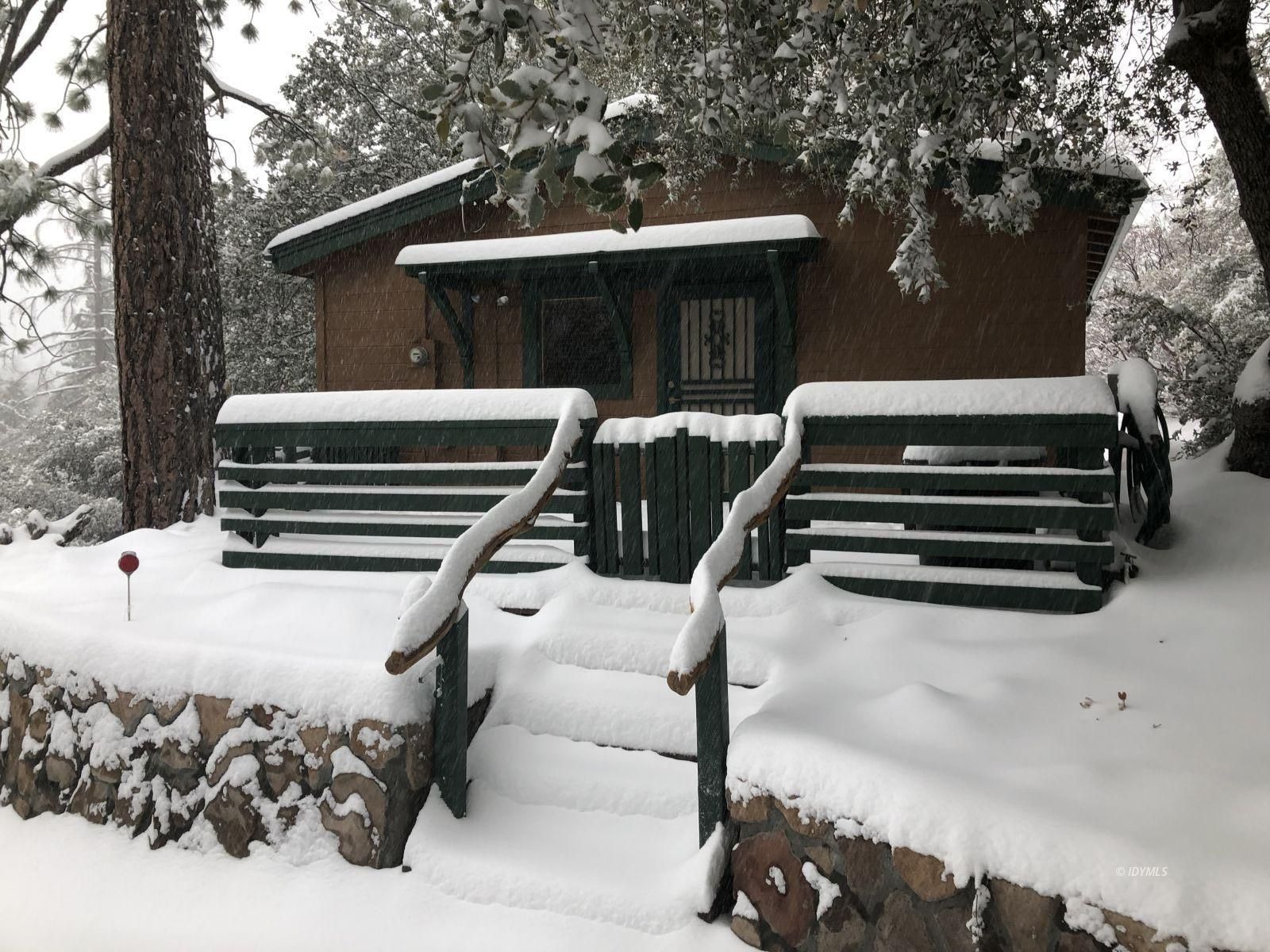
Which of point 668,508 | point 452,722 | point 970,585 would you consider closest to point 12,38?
point 668,508

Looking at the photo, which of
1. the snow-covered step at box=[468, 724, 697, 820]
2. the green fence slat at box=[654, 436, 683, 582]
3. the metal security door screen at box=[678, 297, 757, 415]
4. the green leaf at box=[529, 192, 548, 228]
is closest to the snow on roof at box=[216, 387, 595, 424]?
the green fence slat at box=[654, 436, 683, 582]

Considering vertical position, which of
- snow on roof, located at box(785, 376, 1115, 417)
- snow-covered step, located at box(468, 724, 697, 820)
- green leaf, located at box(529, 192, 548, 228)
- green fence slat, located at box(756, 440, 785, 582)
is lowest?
snow-covered step, located at box(468, 724, 697, 820)

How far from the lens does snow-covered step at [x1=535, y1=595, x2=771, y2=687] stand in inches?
142

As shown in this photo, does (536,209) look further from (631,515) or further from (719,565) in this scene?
(631,515)

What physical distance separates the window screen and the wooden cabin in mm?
18

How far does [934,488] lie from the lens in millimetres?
4148

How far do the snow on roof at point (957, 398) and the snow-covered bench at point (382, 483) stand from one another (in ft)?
4.26

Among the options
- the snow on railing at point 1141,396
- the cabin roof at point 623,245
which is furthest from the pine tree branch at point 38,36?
the snow on railing at point 1141,396

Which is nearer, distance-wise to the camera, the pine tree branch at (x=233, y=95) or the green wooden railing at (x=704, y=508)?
the green wooden railing at (x=704, y=508)

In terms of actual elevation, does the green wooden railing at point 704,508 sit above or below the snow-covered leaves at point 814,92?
below

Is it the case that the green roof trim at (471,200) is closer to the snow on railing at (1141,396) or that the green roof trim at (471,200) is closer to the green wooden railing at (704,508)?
the snow on railing at (1141,396)

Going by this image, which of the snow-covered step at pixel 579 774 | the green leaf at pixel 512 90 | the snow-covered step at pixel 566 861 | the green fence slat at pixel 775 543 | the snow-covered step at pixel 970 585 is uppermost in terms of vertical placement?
the green leaf at pixel 512 90

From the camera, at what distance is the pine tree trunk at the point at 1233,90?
431 centimetres

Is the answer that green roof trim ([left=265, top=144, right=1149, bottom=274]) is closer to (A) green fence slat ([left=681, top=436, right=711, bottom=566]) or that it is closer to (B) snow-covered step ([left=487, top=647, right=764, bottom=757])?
(A) green fence slat ([left=681, top=436, right=711, bottom=566])
